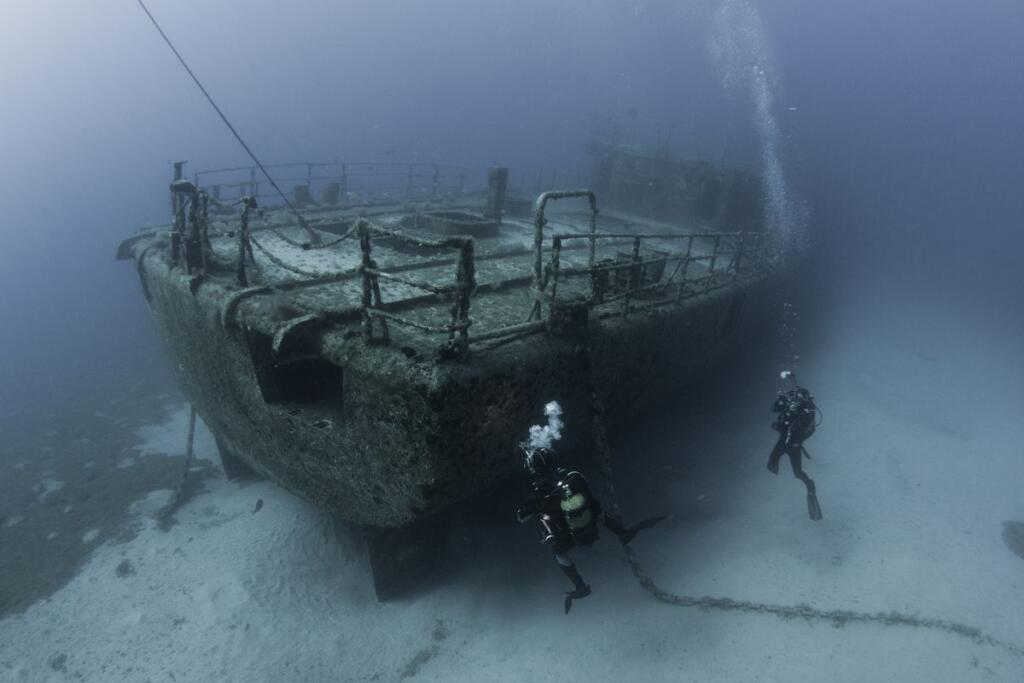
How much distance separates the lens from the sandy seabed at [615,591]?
6.99 metres

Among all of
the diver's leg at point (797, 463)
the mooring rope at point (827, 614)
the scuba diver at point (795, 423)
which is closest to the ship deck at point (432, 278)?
the mooring rope at point (827, 614)

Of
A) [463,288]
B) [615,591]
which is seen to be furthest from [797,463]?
[463,288]

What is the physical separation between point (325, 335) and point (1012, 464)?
1628 cm

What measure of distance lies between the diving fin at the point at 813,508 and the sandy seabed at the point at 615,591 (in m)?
0.15

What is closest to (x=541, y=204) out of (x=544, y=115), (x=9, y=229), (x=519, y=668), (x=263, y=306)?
(x=263, y=306)

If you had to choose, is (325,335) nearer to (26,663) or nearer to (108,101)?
(26,663)

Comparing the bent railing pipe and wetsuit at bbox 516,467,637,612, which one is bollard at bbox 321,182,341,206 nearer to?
the bent railing pipe

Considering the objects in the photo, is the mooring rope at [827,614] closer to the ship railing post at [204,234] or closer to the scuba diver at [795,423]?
the scuba diver at [795,423]

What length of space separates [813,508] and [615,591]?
393 centimetres

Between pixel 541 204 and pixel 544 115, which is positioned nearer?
pixel 541 204

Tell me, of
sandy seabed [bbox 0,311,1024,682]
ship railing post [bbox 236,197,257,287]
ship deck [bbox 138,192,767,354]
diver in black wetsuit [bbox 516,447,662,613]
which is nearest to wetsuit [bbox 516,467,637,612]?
diver in black wetsuit [bbox 516,447,662,613]

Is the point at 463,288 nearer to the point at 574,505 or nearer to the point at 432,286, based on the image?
the point at 432,286

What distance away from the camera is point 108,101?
16675 cm

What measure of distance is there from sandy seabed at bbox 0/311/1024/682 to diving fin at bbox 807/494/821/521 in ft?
0.49
